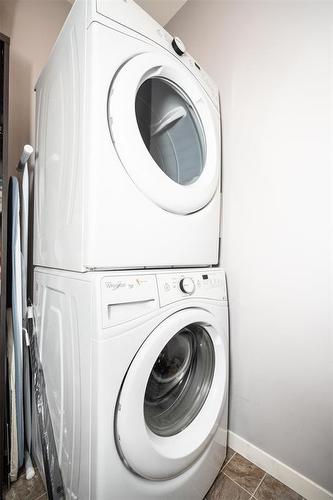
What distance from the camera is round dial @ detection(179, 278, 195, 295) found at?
2.56 feet

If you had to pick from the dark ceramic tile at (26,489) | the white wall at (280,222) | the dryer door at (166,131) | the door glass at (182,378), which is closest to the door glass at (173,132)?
the dryer door at (166,131)

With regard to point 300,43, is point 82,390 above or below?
below

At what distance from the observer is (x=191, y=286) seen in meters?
0.81

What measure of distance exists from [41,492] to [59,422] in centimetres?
45

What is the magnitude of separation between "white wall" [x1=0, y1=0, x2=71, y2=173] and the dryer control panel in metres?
1.11

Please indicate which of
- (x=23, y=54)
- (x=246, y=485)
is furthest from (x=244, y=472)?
(x=23, y=54)

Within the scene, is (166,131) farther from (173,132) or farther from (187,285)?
(187,285)

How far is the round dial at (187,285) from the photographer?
782 millimetres

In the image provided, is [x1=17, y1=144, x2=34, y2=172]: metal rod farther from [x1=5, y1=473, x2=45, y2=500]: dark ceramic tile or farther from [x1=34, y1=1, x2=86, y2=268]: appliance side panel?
[x1=5, y1=473, x2=45, y2=500]: dark ceramic tile

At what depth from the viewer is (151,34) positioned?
801mm

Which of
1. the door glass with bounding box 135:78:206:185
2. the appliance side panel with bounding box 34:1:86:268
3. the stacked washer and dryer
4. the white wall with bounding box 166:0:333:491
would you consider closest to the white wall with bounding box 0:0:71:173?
the appliance side panel with bounding box 34:1:86:268

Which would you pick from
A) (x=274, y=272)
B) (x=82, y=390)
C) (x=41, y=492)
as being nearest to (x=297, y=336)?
(x=274, y=272)

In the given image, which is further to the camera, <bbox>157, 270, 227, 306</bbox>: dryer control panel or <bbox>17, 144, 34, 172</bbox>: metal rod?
<bbox>17, 144, 34, 172</bbox>: metal rod

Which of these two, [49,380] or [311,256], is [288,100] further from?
[49,380]
